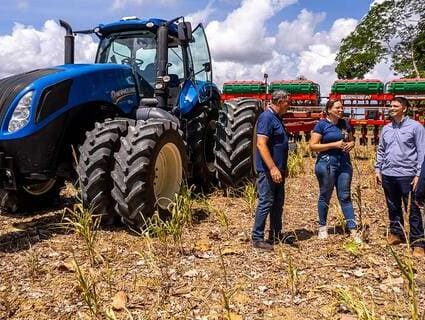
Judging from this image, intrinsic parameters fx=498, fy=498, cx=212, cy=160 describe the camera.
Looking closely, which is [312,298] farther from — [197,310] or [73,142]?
[73,142]

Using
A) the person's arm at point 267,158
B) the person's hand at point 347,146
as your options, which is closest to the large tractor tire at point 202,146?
the person's arm at point 267,158

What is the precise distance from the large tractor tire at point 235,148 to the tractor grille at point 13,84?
7.62 ft

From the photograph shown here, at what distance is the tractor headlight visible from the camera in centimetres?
450

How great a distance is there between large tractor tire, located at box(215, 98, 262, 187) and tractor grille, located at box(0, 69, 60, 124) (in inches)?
91.4

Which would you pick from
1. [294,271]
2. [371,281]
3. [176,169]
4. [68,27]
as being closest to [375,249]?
[371,281]

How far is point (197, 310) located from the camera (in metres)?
3.20

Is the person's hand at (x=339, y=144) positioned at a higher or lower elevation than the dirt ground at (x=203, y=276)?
higher

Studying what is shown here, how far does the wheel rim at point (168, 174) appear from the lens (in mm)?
5242

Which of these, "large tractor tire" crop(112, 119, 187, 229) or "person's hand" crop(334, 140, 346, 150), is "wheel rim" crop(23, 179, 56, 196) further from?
"person's hand" crop(334, 140, 346, 150)

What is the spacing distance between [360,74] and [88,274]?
26.0 metres

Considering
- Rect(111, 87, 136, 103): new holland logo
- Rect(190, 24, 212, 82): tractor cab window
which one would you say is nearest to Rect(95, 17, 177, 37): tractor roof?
Rect(190, 24, 212, 82): tractor cab window

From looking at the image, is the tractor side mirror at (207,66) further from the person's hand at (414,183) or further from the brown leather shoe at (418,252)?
the brown leather shoe at (418,252)

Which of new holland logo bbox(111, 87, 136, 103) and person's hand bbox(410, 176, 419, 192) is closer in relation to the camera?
person's hand bbox(410, 176, 419, 192)

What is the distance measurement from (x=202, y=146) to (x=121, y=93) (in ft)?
4.87
